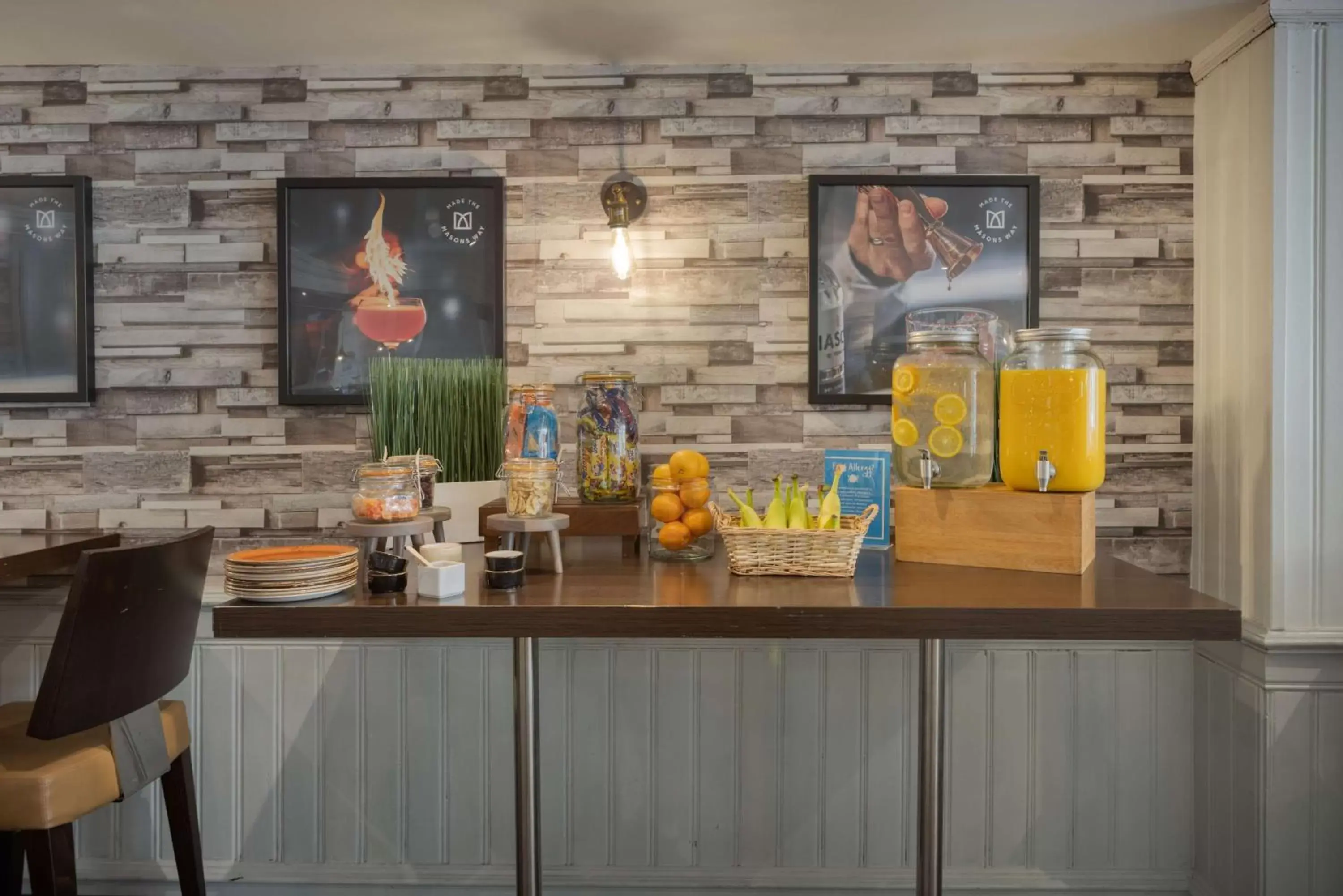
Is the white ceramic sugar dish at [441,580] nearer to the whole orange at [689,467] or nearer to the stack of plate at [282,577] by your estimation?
the stack of plate at [282,577]

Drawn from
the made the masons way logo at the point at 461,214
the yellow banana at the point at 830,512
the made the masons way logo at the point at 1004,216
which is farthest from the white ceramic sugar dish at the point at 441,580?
the made the masons way logo at the point at 1004,216

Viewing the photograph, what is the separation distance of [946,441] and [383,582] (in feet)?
3.57

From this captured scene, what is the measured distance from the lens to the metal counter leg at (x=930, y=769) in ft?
5.65

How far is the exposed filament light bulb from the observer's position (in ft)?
8.16

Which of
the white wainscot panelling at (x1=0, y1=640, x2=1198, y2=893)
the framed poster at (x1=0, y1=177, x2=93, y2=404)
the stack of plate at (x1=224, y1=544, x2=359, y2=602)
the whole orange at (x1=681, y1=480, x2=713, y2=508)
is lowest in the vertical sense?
the white wainscot panelling at (x1=0, y1=640, x2=1198, y2=893)

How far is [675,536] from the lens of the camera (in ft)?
6.22

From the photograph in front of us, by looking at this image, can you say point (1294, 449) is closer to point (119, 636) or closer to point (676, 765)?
point (676, 765)

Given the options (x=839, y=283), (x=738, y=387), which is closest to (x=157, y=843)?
(x=738, y=387)

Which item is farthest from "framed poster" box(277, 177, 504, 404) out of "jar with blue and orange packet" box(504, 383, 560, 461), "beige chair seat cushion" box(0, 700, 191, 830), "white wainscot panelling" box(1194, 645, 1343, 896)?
"white wainscot panelling" box(1194, 645, 1343, 896)

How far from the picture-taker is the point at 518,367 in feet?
8.50

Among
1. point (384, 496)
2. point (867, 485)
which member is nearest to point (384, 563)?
point (384, 496)

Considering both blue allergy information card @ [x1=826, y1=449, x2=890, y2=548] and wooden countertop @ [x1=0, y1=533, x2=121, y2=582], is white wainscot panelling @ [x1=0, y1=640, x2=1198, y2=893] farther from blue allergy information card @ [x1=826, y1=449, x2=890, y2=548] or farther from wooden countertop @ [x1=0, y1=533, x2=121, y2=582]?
blue allergy information card @ [x1=826, y1=449, x2=890, y2=548]

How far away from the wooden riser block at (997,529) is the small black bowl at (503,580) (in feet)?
2.53

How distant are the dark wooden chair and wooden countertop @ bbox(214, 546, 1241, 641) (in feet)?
1.47
